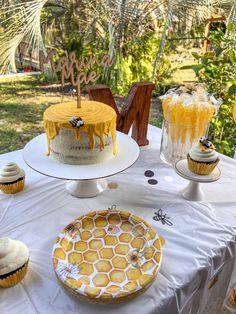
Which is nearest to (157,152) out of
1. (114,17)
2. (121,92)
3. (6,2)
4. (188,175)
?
(188,175)

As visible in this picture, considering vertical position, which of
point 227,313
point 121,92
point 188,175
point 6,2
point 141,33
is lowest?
point 227,313

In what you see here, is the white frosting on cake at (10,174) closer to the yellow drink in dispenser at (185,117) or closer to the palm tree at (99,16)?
the yellow drink in dispenser at (185,117)

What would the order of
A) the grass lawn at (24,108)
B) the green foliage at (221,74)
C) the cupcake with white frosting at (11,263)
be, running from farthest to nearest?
1. the grass lawn at (24,108)
2. the green foliage at (221,74)
3. the cupcake with white frosting at (11,263)

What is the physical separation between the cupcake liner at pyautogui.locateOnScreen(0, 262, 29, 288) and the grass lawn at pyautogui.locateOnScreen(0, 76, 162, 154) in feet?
5.90

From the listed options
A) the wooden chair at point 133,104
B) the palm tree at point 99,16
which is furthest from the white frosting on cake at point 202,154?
the palm tree at point 99,16

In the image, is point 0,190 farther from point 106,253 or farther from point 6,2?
point 6,2

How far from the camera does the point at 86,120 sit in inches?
30.7

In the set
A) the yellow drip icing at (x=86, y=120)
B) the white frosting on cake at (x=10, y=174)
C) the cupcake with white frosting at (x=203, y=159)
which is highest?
the yellow drip icing at (x=86, y=120)

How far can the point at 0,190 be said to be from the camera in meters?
0.87

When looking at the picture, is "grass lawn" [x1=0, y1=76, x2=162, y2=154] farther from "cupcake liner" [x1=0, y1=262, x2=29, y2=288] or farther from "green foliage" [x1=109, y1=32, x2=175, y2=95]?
"cupcake liner" [x1=0, y1=262, x2=29, y2=288]

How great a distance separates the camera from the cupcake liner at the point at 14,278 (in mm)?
559

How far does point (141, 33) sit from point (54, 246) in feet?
9.36

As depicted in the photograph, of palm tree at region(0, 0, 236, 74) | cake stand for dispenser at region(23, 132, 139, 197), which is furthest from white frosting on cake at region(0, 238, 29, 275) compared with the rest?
palm tree at region(0, 0, 236, 74)

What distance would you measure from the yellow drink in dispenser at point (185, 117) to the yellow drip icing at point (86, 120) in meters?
0.25
